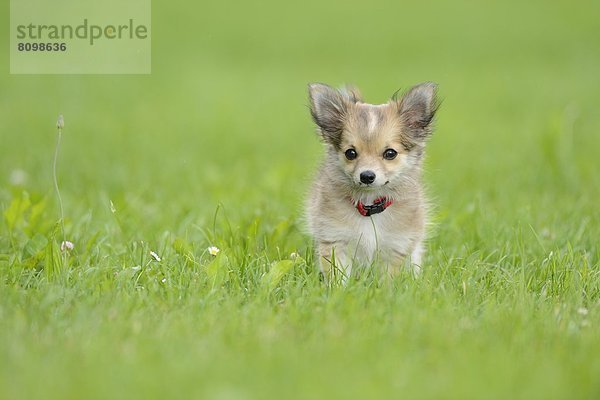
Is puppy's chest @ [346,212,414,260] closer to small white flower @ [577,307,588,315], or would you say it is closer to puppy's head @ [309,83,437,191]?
puppy's head @ [309,83,437,191]

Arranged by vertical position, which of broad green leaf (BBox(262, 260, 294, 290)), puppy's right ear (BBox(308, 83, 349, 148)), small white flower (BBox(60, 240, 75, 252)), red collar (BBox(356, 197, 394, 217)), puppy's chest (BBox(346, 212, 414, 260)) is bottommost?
broad green leaf (BBox(262, 260, 294, 290))

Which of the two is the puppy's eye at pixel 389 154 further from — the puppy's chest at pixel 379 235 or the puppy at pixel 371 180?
the puppy's chest at pixel 379 235

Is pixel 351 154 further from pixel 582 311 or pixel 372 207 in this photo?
pixel 582 311

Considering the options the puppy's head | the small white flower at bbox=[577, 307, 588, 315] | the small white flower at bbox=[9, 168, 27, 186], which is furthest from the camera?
the small white flower at bbox=[9, 168, 27, 186]

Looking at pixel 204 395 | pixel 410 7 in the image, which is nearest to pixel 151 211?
pixel 204 395

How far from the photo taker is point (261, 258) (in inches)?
229

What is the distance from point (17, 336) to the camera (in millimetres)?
4430

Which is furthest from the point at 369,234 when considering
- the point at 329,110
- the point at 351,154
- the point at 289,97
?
the point at 289,97

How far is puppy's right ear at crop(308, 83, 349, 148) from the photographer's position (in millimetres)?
6117

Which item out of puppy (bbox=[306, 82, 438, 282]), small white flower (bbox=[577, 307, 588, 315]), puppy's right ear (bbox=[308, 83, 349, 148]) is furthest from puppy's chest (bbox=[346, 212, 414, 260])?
small white flower (bbox=[577, 307, 588, 315])

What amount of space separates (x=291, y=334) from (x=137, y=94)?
1083cm

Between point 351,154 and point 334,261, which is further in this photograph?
point 351,154

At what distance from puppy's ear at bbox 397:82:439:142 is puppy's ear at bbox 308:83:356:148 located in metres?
0.41

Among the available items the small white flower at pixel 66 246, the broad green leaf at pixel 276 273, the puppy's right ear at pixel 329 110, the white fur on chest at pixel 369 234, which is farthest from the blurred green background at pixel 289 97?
the broad green leaf at pixel 276 273
